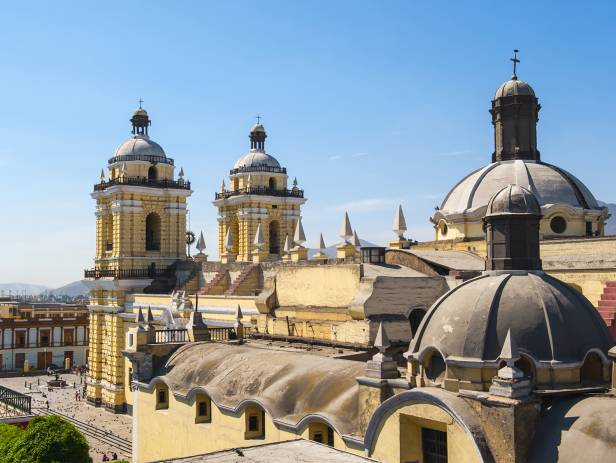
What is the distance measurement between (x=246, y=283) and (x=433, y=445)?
30.2 meters

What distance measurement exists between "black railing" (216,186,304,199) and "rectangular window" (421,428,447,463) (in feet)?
125

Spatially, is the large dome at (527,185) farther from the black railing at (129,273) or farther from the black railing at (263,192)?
the black railing at (129,273)

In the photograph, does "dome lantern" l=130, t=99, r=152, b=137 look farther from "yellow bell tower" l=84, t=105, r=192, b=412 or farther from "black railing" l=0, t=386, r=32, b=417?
"black railing" l=0, t=386, r=32, b=417

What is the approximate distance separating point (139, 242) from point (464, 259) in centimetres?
2776

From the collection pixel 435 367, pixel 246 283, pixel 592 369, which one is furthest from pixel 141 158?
pixel 592 369

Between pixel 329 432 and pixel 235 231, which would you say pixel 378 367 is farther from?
pixel 235 231

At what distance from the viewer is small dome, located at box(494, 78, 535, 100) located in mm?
30984

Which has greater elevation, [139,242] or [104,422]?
[139,242]

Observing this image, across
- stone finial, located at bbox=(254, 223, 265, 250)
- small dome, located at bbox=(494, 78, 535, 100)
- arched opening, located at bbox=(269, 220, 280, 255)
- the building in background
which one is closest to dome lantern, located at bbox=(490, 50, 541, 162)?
small dome, located at bbox=(494, 78, 535, 100)

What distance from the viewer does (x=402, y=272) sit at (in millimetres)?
26453

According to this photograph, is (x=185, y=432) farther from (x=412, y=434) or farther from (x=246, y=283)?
(x=246, y=283)

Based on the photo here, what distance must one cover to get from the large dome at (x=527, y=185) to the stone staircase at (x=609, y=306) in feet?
21.3

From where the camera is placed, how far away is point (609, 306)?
74.3 feet

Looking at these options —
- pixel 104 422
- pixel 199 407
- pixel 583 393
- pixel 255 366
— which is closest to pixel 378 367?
pixel 583 393
